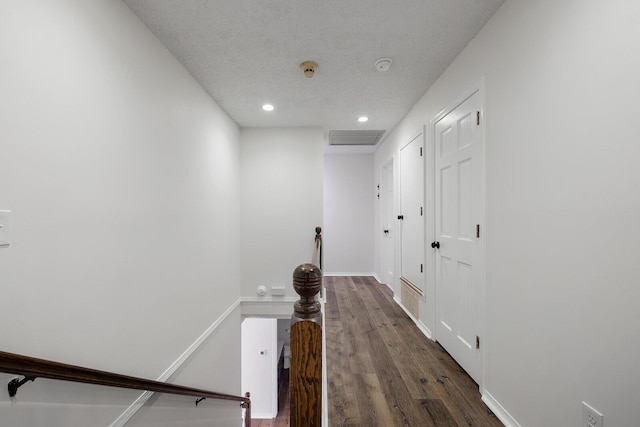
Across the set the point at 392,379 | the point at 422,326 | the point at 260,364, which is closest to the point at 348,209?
the point at 422,326

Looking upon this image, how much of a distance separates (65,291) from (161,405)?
1.12m

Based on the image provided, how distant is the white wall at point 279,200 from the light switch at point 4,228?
2655 millimetres

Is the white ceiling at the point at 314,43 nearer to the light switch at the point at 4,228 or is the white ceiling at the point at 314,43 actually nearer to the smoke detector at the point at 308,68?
the smoke detector at the point at 308,68

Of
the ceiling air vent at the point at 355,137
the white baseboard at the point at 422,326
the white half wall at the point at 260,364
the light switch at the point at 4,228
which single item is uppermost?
the ceiling air vent at the point at 355,137

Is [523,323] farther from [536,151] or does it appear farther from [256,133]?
[256,133]

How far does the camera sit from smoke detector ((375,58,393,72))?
2.03 meters

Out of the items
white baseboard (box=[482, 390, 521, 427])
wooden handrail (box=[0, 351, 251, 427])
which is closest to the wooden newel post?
wooden handrail (box=[0, 351, 251, 427])

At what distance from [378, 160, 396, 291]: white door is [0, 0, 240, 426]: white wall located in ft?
10.2

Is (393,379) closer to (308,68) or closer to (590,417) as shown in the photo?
(590,417)

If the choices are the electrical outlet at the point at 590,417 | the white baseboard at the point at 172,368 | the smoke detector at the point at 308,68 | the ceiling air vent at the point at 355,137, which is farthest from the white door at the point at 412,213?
the white baseboard at the point at 172,368

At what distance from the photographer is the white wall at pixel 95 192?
97 centimetres

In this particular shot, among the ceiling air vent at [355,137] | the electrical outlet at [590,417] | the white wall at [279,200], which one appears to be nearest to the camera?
the electrical outlet at [590,417]

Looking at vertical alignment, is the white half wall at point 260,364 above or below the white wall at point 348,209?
below

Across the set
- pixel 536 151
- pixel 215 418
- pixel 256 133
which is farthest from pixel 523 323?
pixel 256 133
